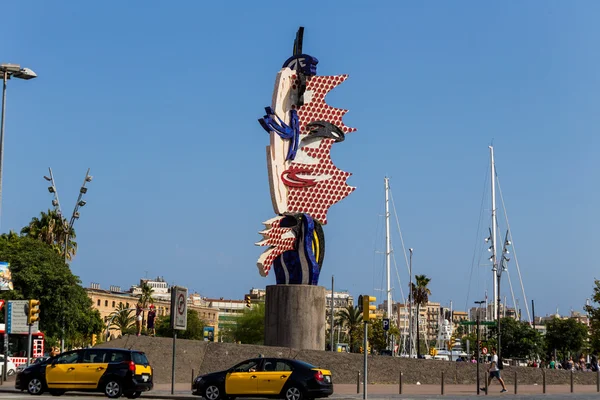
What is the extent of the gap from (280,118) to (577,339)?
87116mm

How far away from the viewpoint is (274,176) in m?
40.5

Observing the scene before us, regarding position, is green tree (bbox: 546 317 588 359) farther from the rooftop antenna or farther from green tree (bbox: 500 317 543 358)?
the rooftop antenna

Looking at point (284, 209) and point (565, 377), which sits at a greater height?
point (284, 209)

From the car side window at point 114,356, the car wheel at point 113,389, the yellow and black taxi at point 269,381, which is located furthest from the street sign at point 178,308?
the yellow and black taxi at point 269,381

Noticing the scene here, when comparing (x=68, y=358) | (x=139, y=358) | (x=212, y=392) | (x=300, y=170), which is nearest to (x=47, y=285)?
(x=300, y=170)

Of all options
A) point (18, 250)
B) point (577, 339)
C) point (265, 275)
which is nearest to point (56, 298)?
point (18, 250)

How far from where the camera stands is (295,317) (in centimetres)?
3928

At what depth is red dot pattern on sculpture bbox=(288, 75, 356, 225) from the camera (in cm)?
4119

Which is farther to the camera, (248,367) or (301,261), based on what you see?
(301,261)

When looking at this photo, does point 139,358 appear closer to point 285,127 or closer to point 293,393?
point 293,393

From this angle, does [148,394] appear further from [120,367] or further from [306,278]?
[306,278]

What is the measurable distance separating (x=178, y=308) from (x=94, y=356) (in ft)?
10.3

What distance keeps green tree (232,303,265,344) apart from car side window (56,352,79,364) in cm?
7911

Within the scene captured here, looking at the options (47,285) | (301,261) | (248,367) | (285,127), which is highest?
(285,127)
